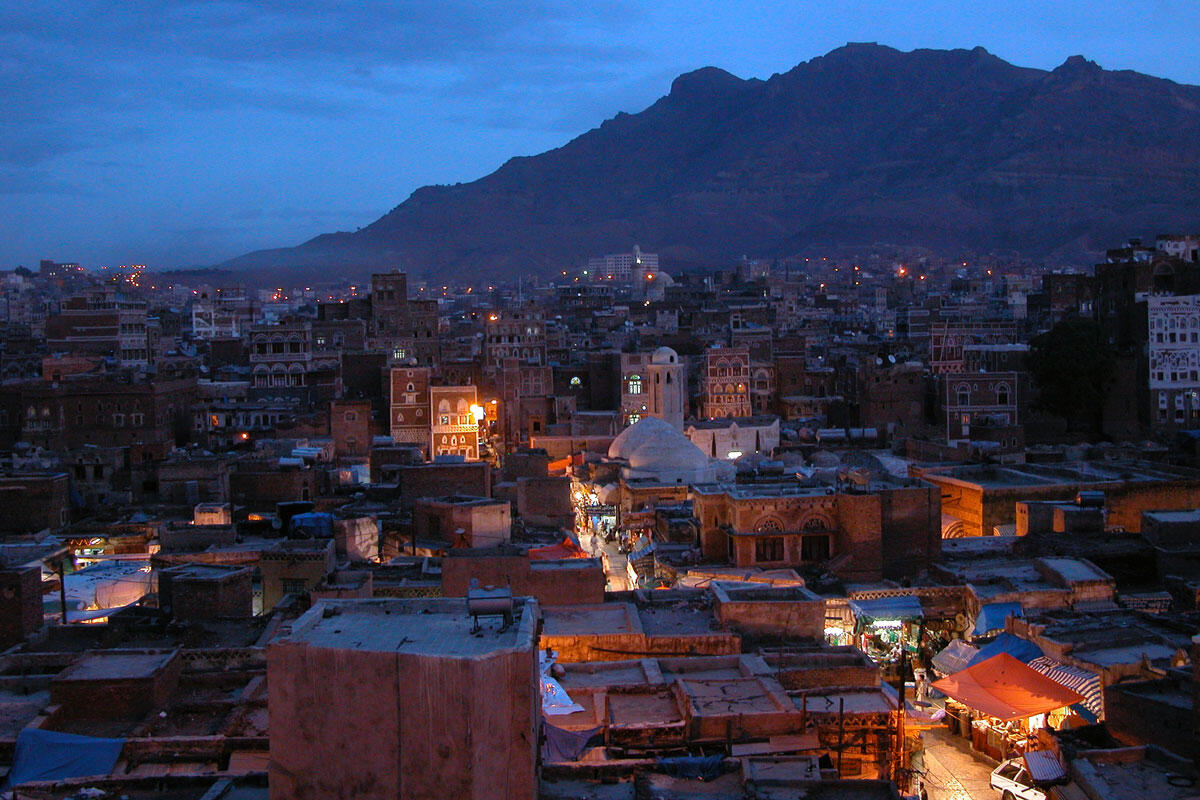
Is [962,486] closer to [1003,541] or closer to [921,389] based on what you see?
[1003,541]

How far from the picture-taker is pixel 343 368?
46.5m

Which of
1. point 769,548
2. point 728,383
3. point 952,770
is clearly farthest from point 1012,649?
point 728,383

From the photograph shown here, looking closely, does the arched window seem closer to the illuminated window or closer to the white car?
the illuminated window

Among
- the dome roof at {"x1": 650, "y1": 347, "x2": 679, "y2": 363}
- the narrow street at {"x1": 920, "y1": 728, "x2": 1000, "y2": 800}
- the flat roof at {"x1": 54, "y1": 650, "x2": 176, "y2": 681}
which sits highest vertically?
the dome roof at {"x1": 650, "y1": 347, "x2": 679, "y2": 363}

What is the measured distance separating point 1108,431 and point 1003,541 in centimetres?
2187

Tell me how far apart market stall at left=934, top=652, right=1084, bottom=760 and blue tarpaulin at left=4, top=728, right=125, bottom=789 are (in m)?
9.18

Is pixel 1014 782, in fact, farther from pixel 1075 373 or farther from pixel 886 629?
pixel 1075 373

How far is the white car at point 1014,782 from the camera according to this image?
42.3 feet

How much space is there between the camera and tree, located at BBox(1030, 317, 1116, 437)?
1613 inches

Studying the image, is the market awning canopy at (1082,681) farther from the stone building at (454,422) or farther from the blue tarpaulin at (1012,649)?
the stone building at (454,422)

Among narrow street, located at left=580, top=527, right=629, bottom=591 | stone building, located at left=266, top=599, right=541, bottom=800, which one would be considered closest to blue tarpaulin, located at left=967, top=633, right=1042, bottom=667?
narrow street, located at left=580, top=527, right=629, bottom=591

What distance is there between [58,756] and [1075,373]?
120 feet

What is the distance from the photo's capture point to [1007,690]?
14672 millimetres

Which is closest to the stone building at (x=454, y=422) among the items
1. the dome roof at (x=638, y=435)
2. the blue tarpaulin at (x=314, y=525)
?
the dome roof at (x=638, y=435)
